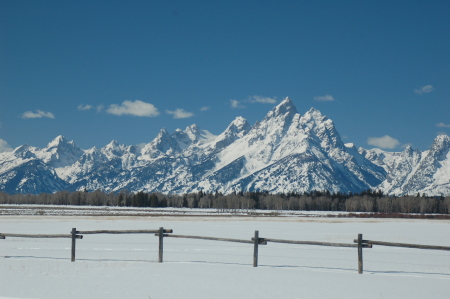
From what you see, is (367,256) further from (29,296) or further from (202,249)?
(29,296)

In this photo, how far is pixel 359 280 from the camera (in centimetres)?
1709

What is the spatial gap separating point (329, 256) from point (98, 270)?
49.5 feet

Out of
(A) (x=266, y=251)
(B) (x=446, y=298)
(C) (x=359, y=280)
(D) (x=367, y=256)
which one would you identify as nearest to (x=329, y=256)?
(D) (x=367, y=256)

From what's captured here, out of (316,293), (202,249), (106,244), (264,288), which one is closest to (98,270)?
(264,288)

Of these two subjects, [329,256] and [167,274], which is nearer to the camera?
[167,274]

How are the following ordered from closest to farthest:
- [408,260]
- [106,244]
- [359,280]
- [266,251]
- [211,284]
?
[211,284]
[359,280]
[408,260]
[266,251]
[106,244]

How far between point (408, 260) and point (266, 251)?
8722 millimetres

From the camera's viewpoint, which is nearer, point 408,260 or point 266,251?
point 408,260

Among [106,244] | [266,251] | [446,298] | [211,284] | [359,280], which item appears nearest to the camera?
[446,298]

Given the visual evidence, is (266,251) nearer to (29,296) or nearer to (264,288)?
(264,288)

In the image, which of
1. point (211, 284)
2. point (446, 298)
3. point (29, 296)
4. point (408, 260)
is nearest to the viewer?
point (29, 296)

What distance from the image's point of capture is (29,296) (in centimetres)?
1316

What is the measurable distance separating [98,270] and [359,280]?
10.5m

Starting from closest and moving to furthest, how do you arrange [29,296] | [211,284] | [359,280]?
1. [29,296]
2. [211,284]
3. [359,280]
